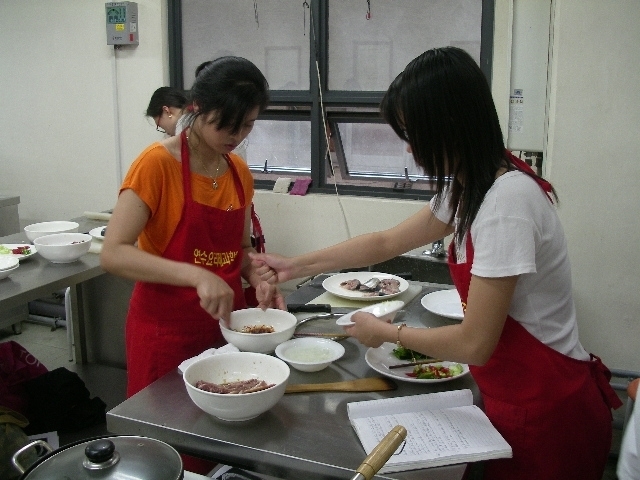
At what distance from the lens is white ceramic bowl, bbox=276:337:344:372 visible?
1553 millimetres

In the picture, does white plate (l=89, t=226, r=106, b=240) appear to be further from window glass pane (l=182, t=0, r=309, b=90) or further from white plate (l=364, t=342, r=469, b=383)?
white plate (l=364, t=342, r=469, b=383)

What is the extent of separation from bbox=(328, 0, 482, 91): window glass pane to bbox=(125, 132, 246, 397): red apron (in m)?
2.06

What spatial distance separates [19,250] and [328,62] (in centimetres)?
202

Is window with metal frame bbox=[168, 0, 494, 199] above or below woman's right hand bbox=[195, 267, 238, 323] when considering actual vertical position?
above

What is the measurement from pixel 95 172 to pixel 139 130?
52 centimetres

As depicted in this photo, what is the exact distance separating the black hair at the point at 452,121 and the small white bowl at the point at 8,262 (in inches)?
73.4

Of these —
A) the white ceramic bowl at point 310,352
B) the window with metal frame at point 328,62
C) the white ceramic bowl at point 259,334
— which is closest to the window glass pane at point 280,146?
the window with metal frame at point 328,62

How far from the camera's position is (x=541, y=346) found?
1341 mm

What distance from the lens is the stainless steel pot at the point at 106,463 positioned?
0.99 metres

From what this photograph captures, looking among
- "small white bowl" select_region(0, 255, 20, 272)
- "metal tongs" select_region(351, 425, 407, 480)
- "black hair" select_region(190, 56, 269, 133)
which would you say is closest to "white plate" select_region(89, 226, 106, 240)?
"small white bowl" select_region(0, 255, 20, 272)

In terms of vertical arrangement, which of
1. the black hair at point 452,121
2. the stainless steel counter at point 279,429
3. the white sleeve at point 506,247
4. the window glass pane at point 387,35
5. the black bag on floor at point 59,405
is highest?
the window glass pane at point 387,35

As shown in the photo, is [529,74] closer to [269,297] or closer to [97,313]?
[269,297]

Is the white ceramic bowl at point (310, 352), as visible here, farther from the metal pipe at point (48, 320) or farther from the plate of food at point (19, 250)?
the metal pipe at point (48, 320)

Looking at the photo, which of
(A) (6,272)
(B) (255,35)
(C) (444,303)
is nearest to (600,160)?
(C) (444,303)
